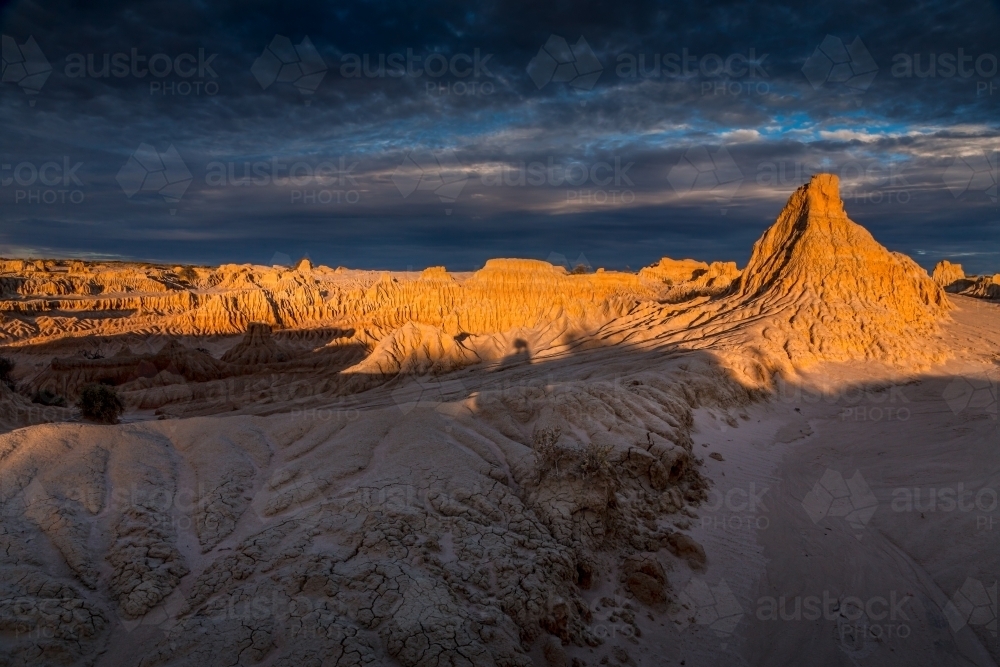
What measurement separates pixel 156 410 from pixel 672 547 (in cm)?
3443

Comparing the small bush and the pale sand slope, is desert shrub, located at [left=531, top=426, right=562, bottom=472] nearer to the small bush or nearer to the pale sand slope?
the pale sand slope

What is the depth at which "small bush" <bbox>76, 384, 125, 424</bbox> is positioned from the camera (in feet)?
83.5

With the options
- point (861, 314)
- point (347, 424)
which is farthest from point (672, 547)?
point (861, 314)

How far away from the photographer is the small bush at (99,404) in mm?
25453

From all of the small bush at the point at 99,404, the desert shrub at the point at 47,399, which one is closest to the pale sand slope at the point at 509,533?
the small bush at the point at 99,404

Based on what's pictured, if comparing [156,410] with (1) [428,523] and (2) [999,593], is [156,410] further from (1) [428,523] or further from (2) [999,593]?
(2) [999,593]

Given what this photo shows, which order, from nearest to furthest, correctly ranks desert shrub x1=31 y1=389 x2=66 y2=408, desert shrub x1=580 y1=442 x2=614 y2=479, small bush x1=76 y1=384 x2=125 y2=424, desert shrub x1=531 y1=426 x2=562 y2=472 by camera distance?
desert shrub x1=580 y1=442 x2=614 y2=479
desert shrub x1=531 y1=426 x2=562 y2=472
small bush x1=76 y1=384 x2=125 y2=424
desert shrub x1=31 y1=389 x2=66 y2=408

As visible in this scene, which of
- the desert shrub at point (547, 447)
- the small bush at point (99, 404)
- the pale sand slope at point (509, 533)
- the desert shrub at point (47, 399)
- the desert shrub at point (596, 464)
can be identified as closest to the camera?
the pale sand slope at point (509, 533)

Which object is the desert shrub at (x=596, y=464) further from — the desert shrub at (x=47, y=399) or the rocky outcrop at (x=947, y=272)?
the rocky outcrop at (x=947, y=272)

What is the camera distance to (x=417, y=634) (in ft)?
22.6

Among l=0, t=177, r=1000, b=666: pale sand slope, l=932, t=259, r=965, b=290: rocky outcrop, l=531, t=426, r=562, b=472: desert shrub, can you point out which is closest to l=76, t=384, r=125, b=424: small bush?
l=0, t=177, r=1000, b=666: pale sand slope

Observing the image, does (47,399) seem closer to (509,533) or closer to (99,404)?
(99,404)

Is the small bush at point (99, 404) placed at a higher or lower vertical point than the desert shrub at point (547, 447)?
lower

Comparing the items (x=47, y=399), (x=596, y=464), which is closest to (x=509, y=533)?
(x=596, y=464)
